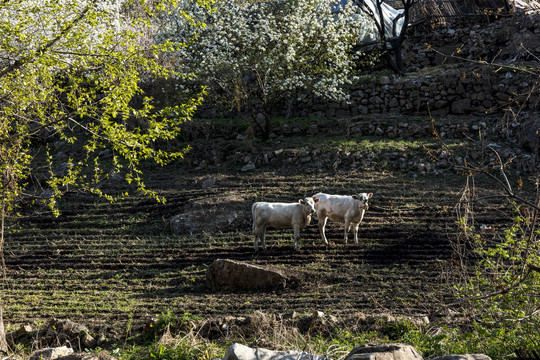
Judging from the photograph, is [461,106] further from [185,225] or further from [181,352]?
[181,352]

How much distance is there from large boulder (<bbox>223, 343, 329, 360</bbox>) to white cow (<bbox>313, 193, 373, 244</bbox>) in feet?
25.8

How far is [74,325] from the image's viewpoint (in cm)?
893

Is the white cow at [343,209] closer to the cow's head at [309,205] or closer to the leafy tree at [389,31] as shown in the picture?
the cow's head at [309,205]

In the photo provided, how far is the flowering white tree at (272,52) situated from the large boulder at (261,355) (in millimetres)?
14768

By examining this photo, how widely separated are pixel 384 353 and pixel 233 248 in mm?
8550

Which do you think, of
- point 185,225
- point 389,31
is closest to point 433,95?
point 389,31

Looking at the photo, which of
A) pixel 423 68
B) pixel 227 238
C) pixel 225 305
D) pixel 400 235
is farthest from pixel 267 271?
pixel 423 68

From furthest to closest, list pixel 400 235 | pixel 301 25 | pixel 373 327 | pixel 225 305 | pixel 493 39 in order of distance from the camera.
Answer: pixel 493 39 < pixel 301 25 < pixel 400 235 < pixel 225 305 < pixel 373 327

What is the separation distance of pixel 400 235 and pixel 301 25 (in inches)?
411

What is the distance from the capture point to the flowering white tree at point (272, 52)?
65.9 feet

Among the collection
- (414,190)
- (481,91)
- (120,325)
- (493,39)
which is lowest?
(120,325)

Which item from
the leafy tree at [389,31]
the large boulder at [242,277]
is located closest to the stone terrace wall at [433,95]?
the leafy tree at [389,31]

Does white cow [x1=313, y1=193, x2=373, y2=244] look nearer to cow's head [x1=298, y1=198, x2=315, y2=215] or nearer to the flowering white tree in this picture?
cow's head [x1=298, y1=198, x2=315, y2=215]

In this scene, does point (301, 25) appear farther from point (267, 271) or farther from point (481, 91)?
point (267, 271)
